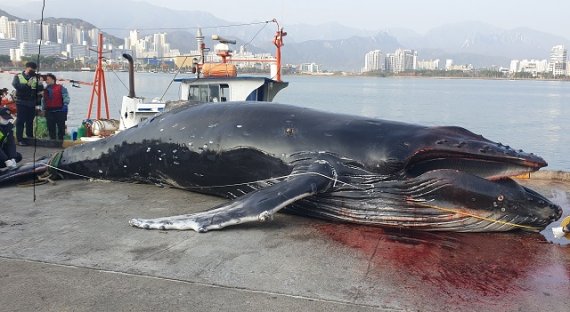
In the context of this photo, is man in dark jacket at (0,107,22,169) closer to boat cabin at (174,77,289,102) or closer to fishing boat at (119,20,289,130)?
fishing boat at (119,20,289,130)

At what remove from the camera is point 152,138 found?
8469mm

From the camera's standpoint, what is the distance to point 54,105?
14.5 metres

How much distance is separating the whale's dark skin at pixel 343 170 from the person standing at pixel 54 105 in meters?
7.34

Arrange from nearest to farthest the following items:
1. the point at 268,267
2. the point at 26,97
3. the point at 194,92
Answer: the point at 268,267 → the point at 26,97 → the point at 194,92

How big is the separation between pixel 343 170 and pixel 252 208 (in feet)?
4.50

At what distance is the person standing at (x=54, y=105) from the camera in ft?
47.0

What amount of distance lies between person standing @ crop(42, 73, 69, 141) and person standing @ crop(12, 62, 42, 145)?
15.8 inches

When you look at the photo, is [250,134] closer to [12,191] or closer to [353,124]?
[353,124]

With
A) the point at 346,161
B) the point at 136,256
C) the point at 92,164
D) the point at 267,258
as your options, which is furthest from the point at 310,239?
the point at 92,164

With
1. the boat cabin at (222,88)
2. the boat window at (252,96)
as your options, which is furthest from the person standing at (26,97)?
the boat window at (252,96)

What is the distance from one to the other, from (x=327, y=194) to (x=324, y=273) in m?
1.98

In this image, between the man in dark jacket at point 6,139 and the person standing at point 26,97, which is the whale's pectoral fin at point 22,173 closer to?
the man in dark jacket at point 6,139

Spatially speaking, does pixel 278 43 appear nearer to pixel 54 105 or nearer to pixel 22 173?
pixel 54 105

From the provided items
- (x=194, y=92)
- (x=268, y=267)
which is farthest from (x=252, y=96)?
(x=268, y=267)
